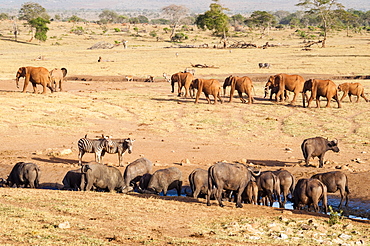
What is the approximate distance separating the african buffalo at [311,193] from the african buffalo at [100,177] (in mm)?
4675

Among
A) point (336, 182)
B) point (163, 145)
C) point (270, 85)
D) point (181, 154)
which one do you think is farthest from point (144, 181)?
point (270, 85)

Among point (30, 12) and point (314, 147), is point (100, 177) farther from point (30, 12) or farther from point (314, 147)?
point (30, 12)

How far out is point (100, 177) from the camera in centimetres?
1383

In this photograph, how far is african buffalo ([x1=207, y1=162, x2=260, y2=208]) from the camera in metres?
11.8

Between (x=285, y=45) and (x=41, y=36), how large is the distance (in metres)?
33.3

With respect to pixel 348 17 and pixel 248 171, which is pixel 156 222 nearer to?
pixel 248 171

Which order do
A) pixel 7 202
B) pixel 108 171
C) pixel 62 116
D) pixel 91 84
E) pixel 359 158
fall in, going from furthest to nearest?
pixel 91 84, pixel 62 116, pixel 359 158, pixel 108 171, pixel 7 202

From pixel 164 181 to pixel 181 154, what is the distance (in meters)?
4.23

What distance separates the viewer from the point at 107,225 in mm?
9805

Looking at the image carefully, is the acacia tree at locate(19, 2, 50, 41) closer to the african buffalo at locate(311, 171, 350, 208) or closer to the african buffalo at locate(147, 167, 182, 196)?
the african buffalo at locate(147, 167, 182, 196)

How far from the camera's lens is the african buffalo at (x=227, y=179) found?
11.8 m

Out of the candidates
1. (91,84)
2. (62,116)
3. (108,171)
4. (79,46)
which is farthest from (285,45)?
(108,171)

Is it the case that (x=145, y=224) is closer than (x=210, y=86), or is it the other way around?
(x=145, y=224)

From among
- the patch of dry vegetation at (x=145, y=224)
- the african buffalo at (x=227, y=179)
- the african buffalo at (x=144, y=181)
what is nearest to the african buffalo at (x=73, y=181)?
the patch of dry vegetation at (x=145, y=224)
